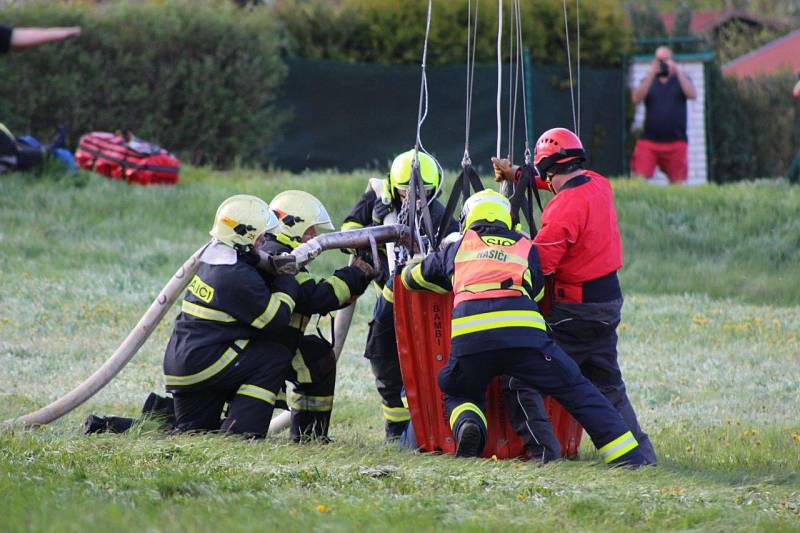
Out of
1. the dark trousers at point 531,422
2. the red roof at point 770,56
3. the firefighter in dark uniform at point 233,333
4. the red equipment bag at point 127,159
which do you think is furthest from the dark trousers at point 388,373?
the red roof at point 770,56

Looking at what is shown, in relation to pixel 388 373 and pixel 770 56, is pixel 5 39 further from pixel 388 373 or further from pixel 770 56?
pixel 770 56

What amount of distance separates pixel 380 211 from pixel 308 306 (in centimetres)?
114

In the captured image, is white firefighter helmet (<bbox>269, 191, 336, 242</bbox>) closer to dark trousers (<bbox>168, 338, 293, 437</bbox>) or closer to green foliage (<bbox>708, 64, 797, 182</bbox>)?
dark trousers (<bbox>168, 338, 293, 437</bbox>)

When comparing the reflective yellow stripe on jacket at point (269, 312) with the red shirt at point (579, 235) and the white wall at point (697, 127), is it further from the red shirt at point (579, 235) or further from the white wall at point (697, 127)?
the white wall at point (697, 127)

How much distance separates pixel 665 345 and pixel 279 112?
841 cm

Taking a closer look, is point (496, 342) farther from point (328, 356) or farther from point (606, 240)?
point (328, 356)

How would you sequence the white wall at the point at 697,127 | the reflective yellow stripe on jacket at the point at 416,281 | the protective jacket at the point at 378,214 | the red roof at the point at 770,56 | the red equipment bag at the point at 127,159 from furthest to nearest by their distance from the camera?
the red roof at the point at 770,56 < the white wall at the point at 697,127 < the red equipment bag at the point at 127,159 < the protective jacket at the point at 378,214 < the reflective yellow stripe on jacket at the point at 416,281

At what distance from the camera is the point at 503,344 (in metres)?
6.89

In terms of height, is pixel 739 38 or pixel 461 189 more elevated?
pixel 739 38

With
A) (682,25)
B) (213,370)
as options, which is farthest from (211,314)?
(682,25)

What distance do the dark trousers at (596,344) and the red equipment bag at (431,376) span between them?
1.01 ft

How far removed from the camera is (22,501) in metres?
5.26

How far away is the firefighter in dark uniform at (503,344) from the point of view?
692cm

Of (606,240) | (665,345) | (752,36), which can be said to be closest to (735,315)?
(665,345)
